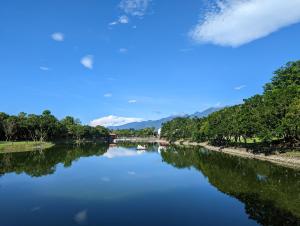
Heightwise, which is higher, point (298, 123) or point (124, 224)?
point (298, 123)

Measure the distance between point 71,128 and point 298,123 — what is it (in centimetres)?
14394

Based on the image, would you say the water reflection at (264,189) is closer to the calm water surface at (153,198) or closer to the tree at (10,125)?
the calm water surface at (153,198)

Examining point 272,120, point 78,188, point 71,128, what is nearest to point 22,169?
point 78,188

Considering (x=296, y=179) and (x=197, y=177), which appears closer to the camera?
(x=296, y=179)

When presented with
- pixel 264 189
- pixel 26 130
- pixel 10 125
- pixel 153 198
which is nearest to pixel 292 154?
pixel 264 189

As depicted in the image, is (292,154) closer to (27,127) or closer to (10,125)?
(10,125)

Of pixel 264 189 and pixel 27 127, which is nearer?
pixel 264 189

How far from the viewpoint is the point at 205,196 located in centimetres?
3503

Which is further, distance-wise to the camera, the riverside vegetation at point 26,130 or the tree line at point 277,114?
the riverside vegetation at point 26,130

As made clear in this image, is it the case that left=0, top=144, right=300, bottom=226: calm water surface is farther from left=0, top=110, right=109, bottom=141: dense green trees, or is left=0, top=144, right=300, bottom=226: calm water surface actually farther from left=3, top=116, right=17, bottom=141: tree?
left=0, top=110, right=109, bottom=141: dense green trees

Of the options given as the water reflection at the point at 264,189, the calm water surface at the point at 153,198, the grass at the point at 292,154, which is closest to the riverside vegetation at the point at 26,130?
the calm water surface at the point at 153,198

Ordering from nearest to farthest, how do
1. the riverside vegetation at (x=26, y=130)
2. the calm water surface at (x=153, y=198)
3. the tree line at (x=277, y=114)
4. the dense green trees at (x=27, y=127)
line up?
the calm water surface at (x=153, y=198), the tree line at (x=277, y=114), the riverside vegetation at (x=26, y=130), the dense green trees at (x=27, y=127)

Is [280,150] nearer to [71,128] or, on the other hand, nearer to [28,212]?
[28,212]

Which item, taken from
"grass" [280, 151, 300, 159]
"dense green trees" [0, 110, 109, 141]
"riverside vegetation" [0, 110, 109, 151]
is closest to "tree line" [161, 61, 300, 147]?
"grass" [280, 151, 300, 159]
